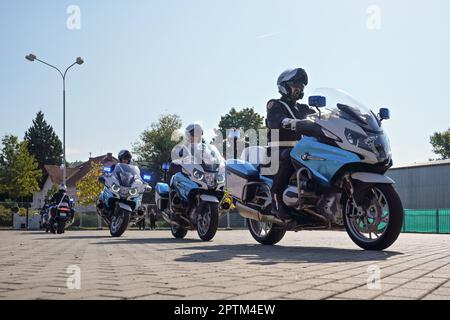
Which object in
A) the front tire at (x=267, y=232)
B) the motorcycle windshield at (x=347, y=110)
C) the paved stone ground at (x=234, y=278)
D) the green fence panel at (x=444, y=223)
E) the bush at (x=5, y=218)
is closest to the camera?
the paved stone ground at (x=234, y=278)

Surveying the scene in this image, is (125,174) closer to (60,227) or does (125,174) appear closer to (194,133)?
(194,133)

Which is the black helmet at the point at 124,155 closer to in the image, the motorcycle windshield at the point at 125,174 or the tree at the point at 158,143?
the motorcycle windshield at the point at 125,174

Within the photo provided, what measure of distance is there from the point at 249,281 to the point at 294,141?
4712 millimetres

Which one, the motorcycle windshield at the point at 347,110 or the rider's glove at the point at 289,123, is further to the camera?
the rider's glove at the point at 289,123

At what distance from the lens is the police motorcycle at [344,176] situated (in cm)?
657

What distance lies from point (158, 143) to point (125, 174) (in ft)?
174

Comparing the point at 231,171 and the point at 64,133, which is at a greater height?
the point at 64,133

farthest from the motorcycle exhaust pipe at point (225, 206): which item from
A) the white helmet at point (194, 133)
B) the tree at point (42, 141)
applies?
the tree at point (42, 141)

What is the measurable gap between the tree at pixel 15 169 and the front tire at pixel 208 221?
51.6m

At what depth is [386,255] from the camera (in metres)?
6.02

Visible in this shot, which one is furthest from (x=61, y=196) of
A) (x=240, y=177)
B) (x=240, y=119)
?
(x=240, y=119)

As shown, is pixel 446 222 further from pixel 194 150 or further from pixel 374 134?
pixel 374 134

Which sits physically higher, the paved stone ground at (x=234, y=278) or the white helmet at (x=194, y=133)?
the white helmet at (x=194, y=133)
